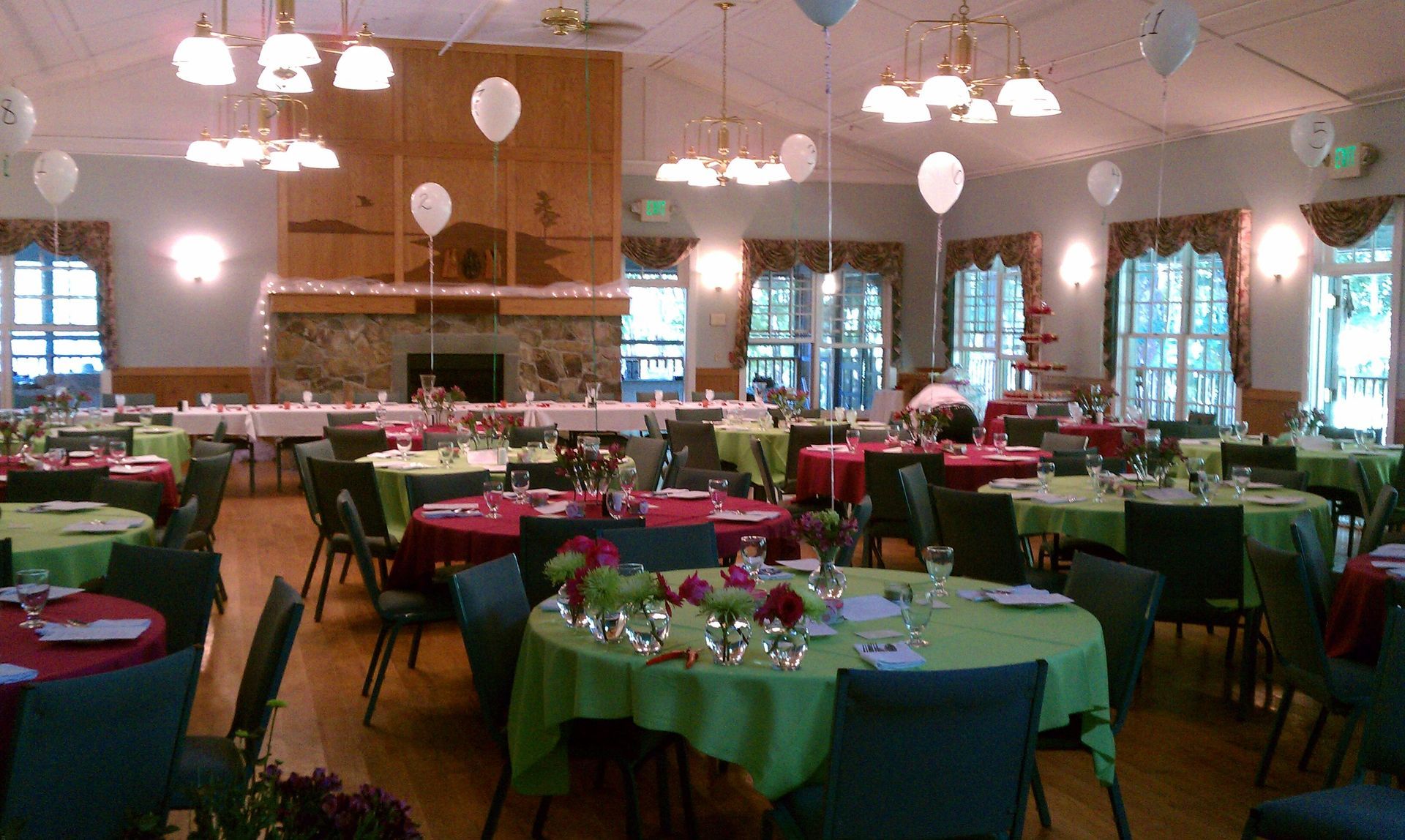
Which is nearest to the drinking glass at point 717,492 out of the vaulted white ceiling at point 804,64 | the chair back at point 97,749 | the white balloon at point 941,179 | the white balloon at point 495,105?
the chair back at point 97,749

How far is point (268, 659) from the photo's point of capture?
313 centimetres

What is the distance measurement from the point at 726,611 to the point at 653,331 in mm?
14052

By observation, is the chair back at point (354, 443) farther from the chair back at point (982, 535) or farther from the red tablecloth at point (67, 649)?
the red tablecloth at point (67, 649)

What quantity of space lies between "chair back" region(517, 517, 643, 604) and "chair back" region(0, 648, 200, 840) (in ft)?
5.92

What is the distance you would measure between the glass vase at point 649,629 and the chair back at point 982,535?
2.42 meters

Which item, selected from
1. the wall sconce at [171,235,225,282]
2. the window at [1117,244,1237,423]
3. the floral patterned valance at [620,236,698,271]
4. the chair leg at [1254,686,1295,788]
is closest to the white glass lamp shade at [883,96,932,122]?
the chair leg at [1254,686,1295,788]

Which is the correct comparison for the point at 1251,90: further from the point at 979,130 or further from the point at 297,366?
the point at 297,366

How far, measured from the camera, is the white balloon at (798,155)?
11.2m

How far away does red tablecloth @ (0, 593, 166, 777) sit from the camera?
107 inches

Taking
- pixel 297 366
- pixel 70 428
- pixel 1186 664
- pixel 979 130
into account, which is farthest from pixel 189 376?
pixel 1186 664

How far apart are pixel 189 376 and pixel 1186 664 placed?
475 inches

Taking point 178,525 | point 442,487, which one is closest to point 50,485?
point 178,525

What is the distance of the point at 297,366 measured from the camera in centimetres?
1407

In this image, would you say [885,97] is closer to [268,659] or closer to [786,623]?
[786,623]
